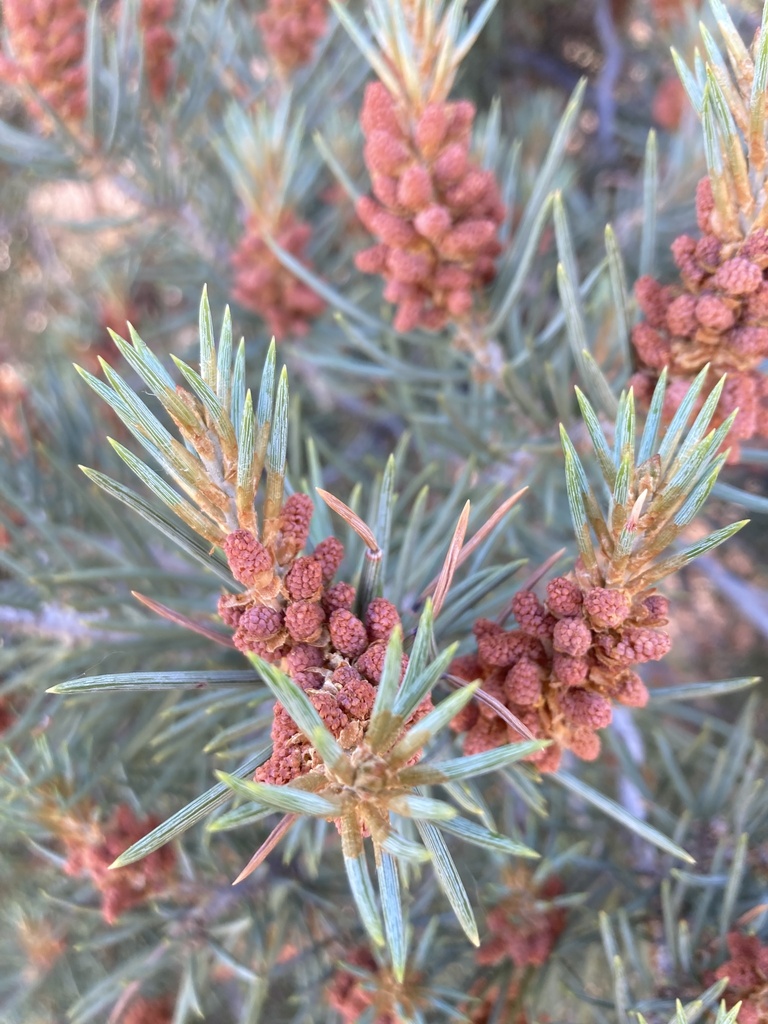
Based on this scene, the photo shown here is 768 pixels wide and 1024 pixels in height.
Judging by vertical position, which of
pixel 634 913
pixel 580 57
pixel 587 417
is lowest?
pixel 634 913

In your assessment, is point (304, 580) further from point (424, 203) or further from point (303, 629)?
point (424, 203)

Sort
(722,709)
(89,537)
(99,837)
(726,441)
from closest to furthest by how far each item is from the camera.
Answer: (726,441) → (99,837) → (89,537) → (722,709)

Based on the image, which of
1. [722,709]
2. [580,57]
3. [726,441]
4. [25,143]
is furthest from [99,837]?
[580,57]

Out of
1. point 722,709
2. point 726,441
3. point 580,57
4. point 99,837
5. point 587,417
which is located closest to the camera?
point 587,417

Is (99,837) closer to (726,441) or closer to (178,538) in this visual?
(178,538)

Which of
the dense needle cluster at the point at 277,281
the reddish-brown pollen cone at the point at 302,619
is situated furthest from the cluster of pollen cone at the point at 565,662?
the dense needle cluster at the point at 277,281

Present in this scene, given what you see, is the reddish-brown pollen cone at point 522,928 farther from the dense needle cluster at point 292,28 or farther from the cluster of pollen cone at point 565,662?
the dense needle cluster at point 292,28

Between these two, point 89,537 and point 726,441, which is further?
point 89,537
